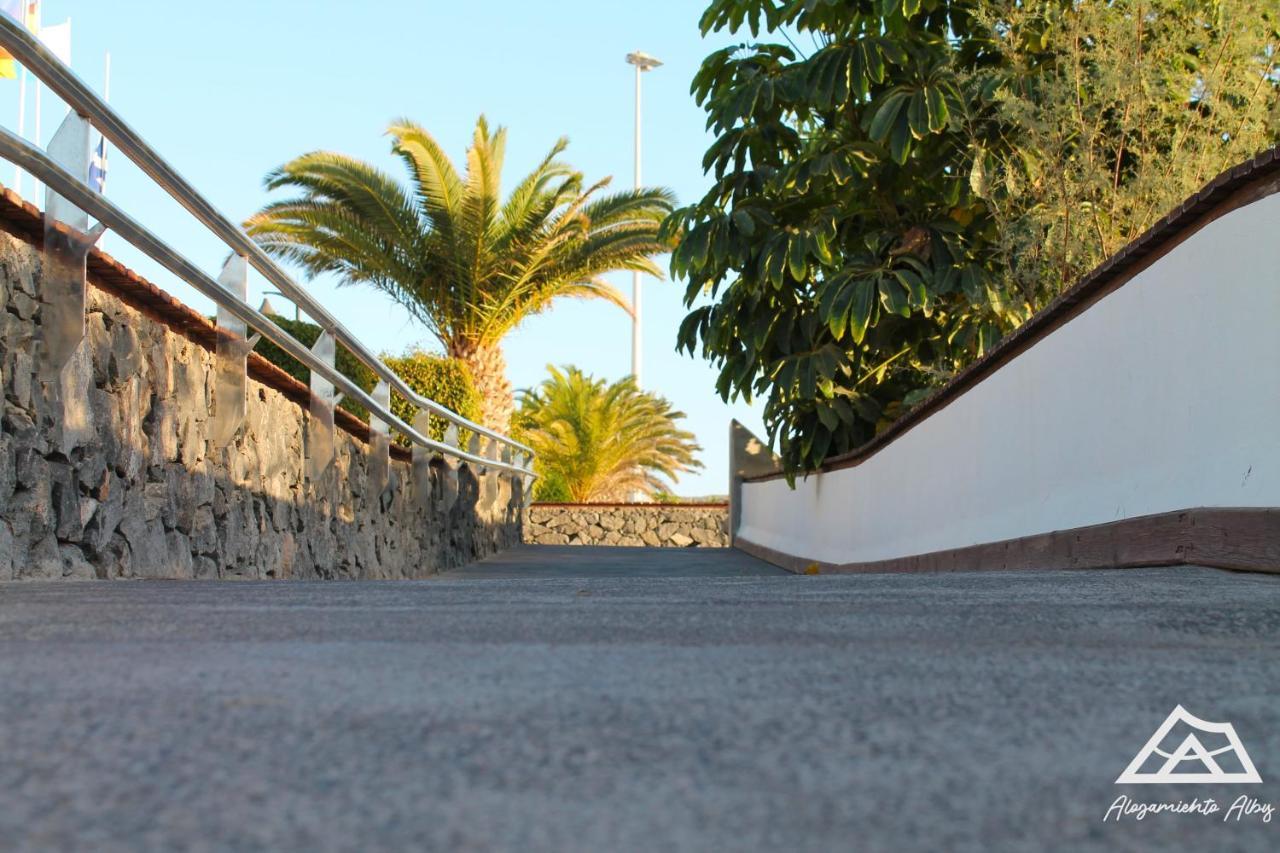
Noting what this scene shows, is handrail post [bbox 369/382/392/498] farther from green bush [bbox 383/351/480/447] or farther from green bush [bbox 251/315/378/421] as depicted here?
green bush [bbox 383/351/480/447]

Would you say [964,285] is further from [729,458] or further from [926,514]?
[729,458]

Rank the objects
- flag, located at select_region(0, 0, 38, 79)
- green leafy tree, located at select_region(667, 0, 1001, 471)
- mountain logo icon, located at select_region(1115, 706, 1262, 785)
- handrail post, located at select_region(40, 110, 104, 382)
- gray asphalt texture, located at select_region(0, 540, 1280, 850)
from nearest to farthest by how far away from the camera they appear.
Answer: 1. gray asphalt texture, located at select_region(0, 540, 1280, 850)
2. mountain logo icon, located at select_region(1115, 706, 1262, 785)
3. handrail post, located at select_region(40, 110, 104, 382)
4. green leafy tree, located at select_region(667, 0, 1001, 471)
5. flag, located at select_region(0, 0, 38, 79)

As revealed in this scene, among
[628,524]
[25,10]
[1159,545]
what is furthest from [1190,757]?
[628,524]

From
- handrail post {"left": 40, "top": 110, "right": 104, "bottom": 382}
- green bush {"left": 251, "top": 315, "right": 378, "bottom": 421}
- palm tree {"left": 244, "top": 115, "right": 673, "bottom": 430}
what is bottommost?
handrail post {"left": 40, "top": 110, "right": 104, "bottom": 382}

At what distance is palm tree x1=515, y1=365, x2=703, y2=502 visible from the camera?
94.8 feet

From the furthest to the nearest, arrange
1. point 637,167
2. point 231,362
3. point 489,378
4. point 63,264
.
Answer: point 637,167
point 489,378
point 231,362
point 63,264

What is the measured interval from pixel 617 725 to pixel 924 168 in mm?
10640

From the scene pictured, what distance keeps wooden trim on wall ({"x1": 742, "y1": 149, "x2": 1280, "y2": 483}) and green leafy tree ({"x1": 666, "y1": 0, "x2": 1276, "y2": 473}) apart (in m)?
2.10

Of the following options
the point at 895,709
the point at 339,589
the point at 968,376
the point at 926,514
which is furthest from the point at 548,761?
the point at 926,514

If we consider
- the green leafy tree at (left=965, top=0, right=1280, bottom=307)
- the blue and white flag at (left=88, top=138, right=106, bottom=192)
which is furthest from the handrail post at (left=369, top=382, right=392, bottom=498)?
A: the green leafy tree at (left=965, top=0, right=1280, bottom=307)

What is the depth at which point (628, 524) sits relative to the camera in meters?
25.5

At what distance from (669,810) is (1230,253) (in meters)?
4.12

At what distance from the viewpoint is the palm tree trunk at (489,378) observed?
22.1 meters

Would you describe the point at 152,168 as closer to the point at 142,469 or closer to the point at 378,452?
the point at 142,469
